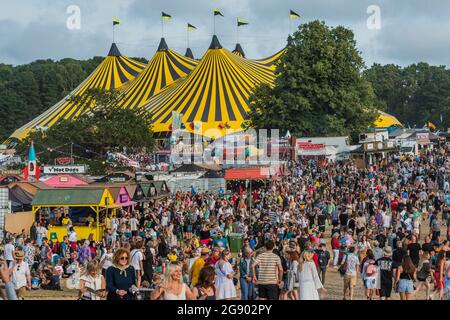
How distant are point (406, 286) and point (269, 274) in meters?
2.38

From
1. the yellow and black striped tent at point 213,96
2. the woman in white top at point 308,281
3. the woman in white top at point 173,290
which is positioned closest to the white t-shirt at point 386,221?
the woman in white top at point 308,281

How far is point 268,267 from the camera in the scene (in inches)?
464

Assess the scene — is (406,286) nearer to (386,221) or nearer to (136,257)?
(136,257)

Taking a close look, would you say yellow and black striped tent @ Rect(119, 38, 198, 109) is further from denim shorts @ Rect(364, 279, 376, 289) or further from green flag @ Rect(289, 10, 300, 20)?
denim shorts @ Rect(364, 279, 376, 289)

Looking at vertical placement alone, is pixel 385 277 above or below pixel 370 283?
above

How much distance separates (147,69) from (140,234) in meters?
47.7

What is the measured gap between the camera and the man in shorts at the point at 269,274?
11.8 meters

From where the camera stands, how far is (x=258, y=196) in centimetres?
3186

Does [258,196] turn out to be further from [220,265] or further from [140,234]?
[220,265]

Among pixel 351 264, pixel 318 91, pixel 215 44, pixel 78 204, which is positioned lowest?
pixel 351 264

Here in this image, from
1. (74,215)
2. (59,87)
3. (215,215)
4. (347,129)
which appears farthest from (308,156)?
(59,87)

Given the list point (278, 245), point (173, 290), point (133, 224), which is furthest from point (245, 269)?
point (133, 224)

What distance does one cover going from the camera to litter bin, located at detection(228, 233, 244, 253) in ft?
73.0

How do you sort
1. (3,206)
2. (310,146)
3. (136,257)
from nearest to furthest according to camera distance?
(136,257), (3,206), (310,146)
